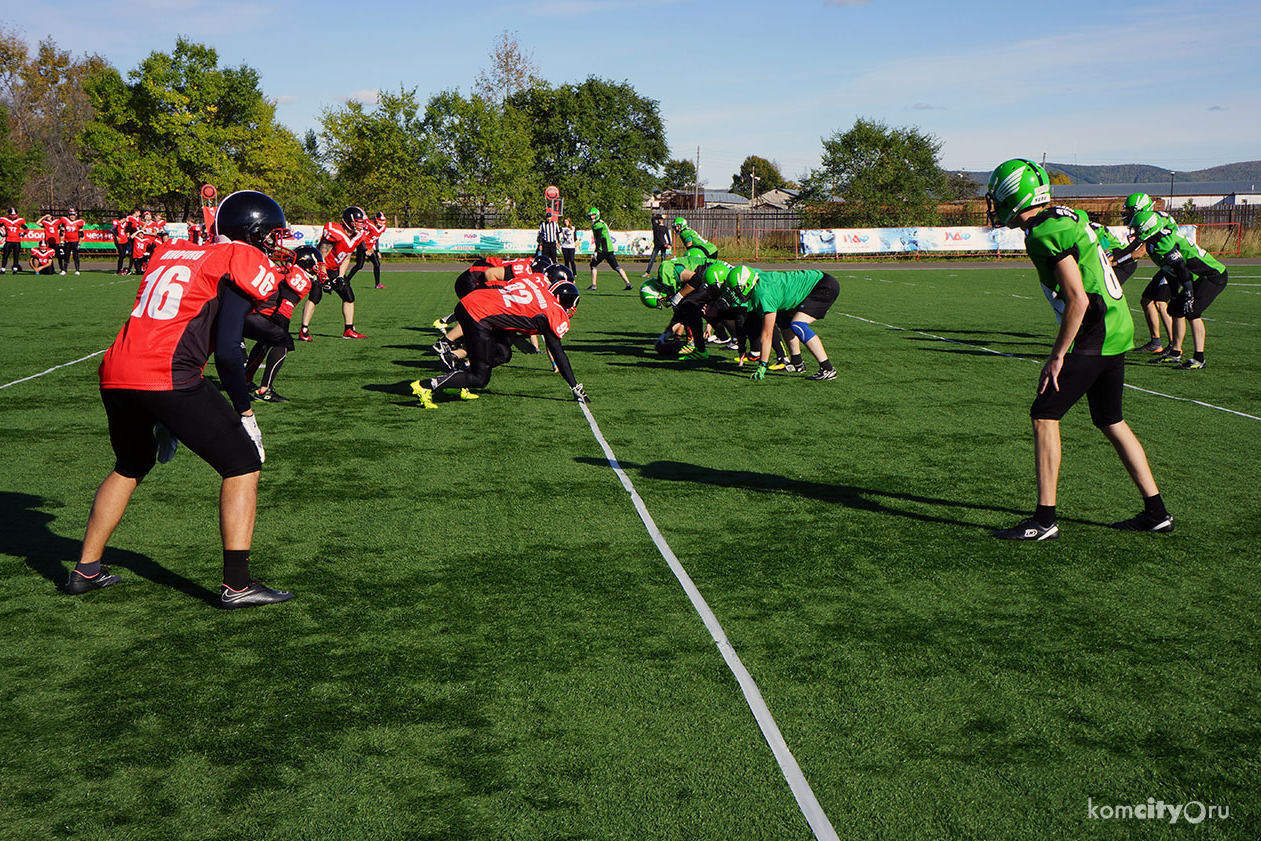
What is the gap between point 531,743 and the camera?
3.44 m

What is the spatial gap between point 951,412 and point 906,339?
5.71m

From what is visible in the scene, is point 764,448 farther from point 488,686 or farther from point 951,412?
point 488,686

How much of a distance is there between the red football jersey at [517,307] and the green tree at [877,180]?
36426 mm

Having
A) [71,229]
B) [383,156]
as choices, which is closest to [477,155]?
[383,156]

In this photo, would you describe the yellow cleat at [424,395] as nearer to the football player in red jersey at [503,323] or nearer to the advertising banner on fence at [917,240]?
the football player in red jersey at [503,323]

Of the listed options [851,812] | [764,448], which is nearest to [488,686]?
[851,812]

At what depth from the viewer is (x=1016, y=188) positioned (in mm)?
5387

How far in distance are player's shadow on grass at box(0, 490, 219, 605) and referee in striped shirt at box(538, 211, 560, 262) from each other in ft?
52.5

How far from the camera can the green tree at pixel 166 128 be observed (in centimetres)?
4512

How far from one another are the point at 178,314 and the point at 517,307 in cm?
512

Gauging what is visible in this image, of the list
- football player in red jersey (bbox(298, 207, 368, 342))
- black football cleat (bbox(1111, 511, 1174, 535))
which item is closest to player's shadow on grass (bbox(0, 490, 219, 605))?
black football cleat (bbox(1111, 511, 1174, 535))

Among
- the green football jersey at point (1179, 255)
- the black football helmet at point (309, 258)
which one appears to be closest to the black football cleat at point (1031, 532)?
the green football jersey at point (1179, 255)

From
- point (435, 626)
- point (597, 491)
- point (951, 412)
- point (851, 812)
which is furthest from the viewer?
point (951, 412)

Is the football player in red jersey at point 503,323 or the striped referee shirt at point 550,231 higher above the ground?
the striped referee shirt at point 550,231
